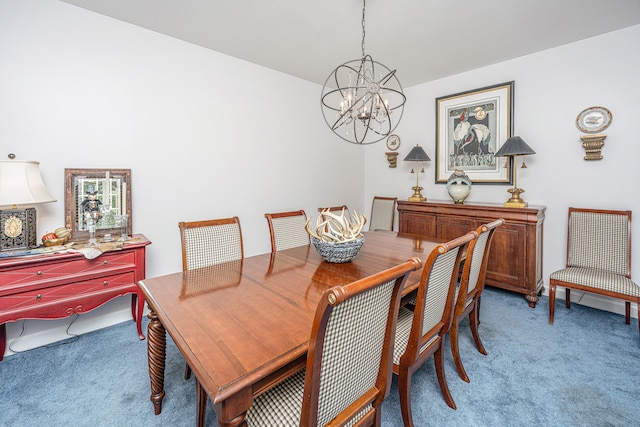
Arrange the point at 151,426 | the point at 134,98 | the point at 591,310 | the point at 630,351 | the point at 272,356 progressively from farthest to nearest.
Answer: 1. the point at 591,310
2. the point at 134,98
3. the point at 630,351
4. the point at 151,426
5. the point at 272,356

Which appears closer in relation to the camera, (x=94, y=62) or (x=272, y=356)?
(x=272, y=356)

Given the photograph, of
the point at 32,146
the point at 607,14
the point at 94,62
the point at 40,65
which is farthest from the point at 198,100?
the point at 607,14

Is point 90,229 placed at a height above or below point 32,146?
below

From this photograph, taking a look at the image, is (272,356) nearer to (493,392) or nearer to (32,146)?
(493,392)

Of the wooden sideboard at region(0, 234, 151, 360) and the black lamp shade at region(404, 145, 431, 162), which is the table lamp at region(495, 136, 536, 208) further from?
the wooden sideboard at region(0, 234, 151, 360)

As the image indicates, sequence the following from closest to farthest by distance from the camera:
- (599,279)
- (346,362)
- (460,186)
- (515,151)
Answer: (346,362)
(599,279)
(515,151)
(460,186)

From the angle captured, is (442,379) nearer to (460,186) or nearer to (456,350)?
(456,350)

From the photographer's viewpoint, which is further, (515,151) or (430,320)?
(515,151)

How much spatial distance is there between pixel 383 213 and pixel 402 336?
8.93 feet

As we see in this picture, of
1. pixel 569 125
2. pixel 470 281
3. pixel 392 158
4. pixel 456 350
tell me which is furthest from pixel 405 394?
pixel 392 158

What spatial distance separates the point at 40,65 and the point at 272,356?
111 inches

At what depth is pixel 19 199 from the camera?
6.02 feet

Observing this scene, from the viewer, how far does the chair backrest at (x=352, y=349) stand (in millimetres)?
796

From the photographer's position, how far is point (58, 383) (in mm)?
1832
